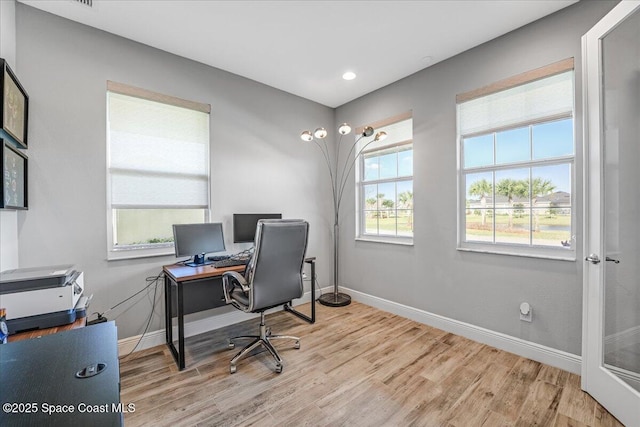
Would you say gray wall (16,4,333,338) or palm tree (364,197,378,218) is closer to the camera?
gray wall (16,4,333,338)

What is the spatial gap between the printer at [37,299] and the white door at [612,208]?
3.16 m

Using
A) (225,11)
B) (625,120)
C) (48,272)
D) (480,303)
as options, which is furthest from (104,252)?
(625,120)

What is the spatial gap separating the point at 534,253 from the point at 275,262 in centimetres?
219

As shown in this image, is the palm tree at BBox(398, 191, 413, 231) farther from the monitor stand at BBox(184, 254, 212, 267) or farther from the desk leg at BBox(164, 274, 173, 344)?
the desk leg at BBox(164, 274, 173, 344)

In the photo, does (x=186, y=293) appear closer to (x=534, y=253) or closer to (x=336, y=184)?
(x=336, y=184)

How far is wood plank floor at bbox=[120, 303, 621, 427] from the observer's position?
5.49 feet

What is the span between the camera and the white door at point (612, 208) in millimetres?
1640

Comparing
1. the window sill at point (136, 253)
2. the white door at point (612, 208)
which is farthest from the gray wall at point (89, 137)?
the white door at point (612, 208)

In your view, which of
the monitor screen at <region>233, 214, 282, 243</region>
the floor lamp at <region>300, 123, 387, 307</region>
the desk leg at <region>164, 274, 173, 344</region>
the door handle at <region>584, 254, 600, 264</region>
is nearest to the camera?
the door handle at <region>584, 254, 600, 264</region>

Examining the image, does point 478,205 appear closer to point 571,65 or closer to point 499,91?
point 499,91

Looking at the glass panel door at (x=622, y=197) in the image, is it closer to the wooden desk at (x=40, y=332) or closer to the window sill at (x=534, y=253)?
the window sill at (x=534, y=253)

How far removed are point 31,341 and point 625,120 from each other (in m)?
3.32

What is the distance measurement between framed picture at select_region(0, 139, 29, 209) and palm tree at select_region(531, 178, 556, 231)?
147 inches

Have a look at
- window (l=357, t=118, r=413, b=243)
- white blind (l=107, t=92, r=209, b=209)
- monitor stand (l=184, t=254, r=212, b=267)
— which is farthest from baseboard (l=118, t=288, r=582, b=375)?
white blind (l=107, t=92, r=209, b=209)
